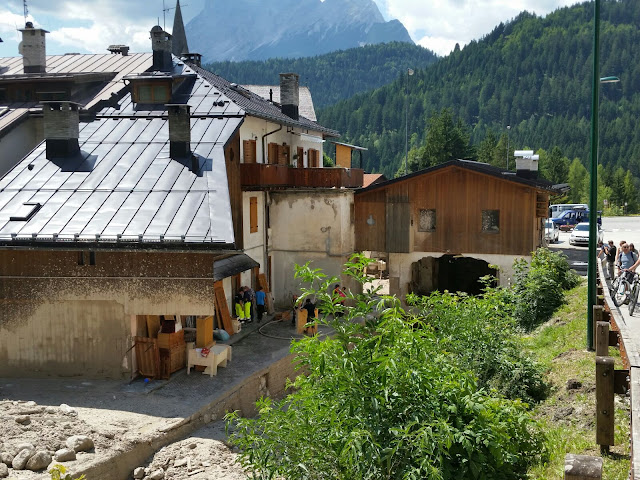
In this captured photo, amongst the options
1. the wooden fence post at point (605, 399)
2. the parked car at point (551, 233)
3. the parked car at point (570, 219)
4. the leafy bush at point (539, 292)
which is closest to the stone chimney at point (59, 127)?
the leafy bush at point (539, 292)

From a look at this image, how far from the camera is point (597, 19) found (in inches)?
512

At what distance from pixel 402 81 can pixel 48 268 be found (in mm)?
166220

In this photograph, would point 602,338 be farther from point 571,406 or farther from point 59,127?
point 59,127

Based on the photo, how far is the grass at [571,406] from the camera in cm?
841

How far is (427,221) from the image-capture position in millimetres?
27875

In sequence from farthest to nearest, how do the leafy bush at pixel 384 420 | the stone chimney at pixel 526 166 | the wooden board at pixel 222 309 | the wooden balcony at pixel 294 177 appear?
the stone chimney at pixel 526 166 < the wooden balcony at pixel 294 177 < the wooden board at pixel 222 309 < the leafy bush at pixel 384 420

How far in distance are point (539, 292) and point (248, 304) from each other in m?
10.1

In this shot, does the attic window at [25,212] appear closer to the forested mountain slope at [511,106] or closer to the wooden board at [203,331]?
the wooden board at [203,331]

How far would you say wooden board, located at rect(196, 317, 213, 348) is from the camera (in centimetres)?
1830

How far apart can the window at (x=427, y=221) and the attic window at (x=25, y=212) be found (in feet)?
51.7

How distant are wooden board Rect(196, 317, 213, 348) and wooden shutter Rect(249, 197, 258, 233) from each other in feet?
24.9

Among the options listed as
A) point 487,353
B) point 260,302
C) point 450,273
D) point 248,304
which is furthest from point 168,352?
point 450,273

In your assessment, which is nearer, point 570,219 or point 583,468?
point 583,468

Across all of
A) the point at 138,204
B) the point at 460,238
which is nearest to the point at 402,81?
the point at 460,238
